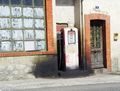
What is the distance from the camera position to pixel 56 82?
18141mm

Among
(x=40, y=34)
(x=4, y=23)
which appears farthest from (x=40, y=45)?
(x=4, y=23)

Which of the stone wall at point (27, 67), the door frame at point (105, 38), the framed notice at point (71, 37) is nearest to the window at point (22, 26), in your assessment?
the stone wall at point (27, 67)

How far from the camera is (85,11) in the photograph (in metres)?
21.6

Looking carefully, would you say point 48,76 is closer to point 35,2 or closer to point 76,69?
point 76,69

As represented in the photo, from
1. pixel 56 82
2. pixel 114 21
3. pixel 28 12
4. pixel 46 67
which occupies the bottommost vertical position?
pixel 56 82

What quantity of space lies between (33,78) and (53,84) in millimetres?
2194

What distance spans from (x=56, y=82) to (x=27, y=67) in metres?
1.89

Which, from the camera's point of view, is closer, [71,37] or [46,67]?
[46,67]

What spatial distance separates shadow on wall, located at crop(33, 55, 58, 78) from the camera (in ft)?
64.6

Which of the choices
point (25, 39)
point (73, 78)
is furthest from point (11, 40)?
point (73, 78)

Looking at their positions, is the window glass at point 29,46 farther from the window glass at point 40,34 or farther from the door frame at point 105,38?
the door frame at point 105,38

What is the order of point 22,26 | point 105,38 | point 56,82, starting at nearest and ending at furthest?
point 56,82, point 22,26, point 105,38

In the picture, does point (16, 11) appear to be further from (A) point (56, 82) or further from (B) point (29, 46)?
(A) point (56, 82)

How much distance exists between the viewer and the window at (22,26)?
19.2 m
